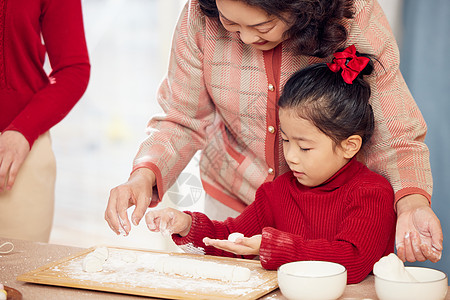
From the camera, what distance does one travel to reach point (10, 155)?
1.80 metres

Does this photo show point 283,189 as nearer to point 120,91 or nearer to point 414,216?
point 414,216

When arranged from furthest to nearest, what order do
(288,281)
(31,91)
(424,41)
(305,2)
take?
(424,41) < (31,91) < (305,2) < (288,281)

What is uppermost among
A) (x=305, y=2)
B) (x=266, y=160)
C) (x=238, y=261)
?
(x=305, y=2)

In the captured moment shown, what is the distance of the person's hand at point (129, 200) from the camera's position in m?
1.49

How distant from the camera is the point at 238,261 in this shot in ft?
4.66

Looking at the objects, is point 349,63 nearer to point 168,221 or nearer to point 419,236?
point 419,236

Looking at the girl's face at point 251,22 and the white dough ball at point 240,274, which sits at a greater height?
the girl's face at point 251,22

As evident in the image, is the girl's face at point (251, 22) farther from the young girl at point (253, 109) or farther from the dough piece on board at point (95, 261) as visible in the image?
the dough piece on board at point (95, 261)

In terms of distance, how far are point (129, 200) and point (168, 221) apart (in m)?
0.12

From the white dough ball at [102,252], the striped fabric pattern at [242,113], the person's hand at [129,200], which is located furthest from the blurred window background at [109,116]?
the white dough ball at [102,252]

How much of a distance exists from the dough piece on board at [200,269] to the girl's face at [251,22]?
560mm

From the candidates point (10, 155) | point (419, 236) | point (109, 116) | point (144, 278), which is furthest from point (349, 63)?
point (109, 116)

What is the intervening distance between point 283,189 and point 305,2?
513 mm

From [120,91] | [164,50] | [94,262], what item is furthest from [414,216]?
[120,91]
